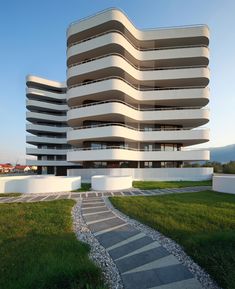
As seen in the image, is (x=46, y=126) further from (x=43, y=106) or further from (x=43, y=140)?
(x=43, y=106)

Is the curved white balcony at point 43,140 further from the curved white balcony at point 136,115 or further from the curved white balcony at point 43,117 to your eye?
the curved white balcony at point 136,115

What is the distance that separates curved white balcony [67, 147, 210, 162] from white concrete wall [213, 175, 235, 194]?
11625 mm

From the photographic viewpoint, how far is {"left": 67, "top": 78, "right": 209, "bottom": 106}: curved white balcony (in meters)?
24.8

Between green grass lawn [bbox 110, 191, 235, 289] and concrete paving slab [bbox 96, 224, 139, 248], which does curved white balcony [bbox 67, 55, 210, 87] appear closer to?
green grass lawn [bbox 110, 191, 235, 289]

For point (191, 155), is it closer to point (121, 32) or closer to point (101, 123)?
point (101, 123)

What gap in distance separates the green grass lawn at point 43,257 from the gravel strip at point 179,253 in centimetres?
213

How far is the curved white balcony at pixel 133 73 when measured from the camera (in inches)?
982

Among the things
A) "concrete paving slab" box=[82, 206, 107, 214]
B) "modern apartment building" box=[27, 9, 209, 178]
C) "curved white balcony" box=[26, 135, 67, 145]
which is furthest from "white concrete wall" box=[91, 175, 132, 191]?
"curved white balcony" box=[26, 135, 67, 145]

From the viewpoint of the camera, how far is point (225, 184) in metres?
14.6

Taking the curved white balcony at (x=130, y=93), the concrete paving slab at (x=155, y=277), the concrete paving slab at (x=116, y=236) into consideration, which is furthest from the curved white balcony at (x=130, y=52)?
the concrete paving slab at (x=155, y=277)

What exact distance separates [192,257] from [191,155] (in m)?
23.9

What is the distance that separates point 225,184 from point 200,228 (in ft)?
31.5

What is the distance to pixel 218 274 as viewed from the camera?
4.16 metres

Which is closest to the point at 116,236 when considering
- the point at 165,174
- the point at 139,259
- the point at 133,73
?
the point at 139,259
